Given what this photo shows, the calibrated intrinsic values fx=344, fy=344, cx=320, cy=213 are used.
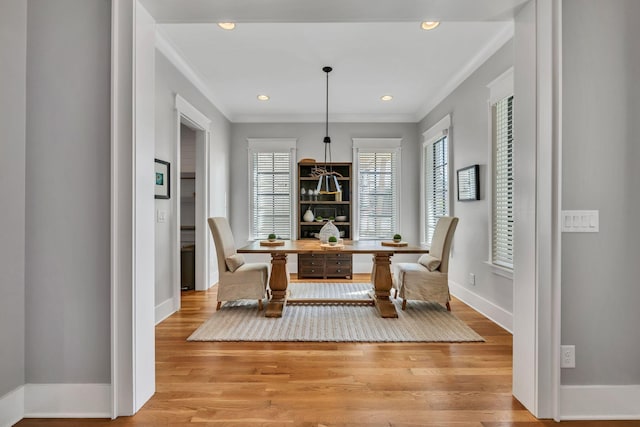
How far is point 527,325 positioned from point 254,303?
9.90ft

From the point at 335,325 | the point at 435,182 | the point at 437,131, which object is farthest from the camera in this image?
the point at 435,182

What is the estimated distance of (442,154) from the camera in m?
5.05

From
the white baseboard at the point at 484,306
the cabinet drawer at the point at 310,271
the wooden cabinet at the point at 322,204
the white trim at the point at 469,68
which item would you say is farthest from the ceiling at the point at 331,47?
the cabinet drawer at the point at 310,271

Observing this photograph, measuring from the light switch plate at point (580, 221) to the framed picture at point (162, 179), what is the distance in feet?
11.0

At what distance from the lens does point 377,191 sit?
246 inches

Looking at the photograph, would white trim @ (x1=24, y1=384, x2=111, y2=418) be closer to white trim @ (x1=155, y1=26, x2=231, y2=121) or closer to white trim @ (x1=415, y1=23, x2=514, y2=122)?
white trim @ (x1=155, y1=26, x2=231, y2=121)

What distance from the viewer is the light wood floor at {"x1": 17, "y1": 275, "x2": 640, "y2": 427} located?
5.99 ft

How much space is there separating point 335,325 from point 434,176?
124 inches

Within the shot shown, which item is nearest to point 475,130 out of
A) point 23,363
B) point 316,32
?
point 316,32

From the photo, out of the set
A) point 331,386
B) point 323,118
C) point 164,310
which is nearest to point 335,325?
point 331,386

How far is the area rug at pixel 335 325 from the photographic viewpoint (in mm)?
3012

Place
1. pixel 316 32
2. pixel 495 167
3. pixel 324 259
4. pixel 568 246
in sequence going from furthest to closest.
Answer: pixel 324 259, pixel 495 167, pixel 316 32, pixel 568 246

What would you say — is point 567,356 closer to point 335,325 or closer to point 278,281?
point 335,325

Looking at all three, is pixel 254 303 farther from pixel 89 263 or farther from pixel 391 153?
pixel 391 153
